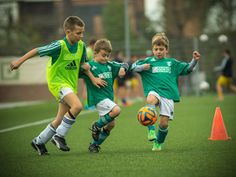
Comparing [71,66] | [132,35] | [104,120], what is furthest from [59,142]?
[132,35]

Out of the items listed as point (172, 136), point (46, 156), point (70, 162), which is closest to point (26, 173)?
point (70, 162)

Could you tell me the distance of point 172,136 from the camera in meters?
12.7

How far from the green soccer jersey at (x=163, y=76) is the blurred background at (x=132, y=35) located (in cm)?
1968

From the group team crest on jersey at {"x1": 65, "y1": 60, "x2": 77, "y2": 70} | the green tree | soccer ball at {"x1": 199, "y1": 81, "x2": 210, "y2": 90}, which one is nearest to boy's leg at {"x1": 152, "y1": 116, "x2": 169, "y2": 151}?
team crest on jersey at {"x1": 65, "y1": 60, "x2": 77, "y2": 70}

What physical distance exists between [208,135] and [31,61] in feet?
60.8

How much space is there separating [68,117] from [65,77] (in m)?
0.62

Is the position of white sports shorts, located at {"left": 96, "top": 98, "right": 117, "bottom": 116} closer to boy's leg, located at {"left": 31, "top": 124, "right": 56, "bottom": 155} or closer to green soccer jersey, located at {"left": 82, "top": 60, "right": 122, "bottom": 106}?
green soccer jersey, located at {"left": 82, "top": 60, "right": 122, "bottom": 106}

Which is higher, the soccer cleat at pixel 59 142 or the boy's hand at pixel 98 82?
the boy's hand at pixel 98 82

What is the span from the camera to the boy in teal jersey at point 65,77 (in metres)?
10.2

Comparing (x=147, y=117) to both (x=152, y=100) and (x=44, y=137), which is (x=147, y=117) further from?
(x=44, y=137)

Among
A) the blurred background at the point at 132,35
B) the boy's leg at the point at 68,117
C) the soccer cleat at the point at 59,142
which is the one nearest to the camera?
the boy's leg at the point at 68,117

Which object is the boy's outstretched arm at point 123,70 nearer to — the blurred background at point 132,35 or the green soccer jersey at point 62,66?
the green soccer jersey at point 62,66


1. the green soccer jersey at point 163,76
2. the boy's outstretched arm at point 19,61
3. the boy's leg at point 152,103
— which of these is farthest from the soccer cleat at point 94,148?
the boy's outstretched arm at point 19,61

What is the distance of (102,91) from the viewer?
10539 mm
